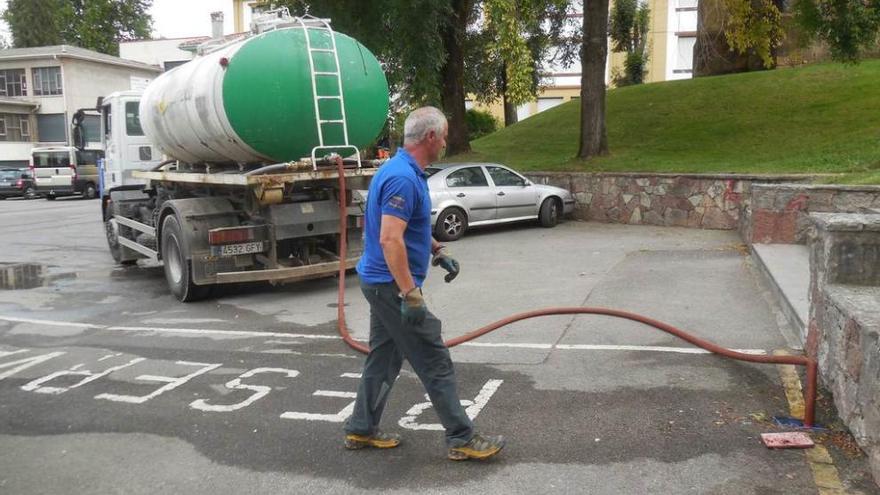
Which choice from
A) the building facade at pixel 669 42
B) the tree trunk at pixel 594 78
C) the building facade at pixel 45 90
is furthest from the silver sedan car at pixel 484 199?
the building facade at pixel 45 90

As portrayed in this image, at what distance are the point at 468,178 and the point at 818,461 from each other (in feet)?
34.0

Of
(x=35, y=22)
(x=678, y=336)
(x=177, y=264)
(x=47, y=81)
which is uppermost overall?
(x=35, y=22)

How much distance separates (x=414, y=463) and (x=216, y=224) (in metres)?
5.79

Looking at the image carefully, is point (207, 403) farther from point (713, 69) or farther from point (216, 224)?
point (713, 69)

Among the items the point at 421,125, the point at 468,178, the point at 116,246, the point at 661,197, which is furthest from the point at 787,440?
the point at 116,246

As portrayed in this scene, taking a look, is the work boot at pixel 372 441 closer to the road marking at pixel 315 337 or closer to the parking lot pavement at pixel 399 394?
the parking lot pavement at pixel 399 394

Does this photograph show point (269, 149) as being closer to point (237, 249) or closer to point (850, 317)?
point (237, 249)

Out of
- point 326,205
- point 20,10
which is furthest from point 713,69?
point 20,10

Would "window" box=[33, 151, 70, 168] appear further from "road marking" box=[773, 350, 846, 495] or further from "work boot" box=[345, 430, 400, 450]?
"road marking" box=[773, 350, 846, 495]

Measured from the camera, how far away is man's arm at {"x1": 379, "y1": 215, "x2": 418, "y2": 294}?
3.74 meters

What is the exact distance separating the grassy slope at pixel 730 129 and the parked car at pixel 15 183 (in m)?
22.6

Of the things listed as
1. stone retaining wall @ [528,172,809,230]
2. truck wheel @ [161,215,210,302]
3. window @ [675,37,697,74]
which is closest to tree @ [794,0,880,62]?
stone retaining wall @ [528,172,809,230]

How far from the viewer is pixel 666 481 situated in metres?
3.78

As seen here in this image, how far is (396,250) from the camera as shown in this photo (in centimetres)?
373
